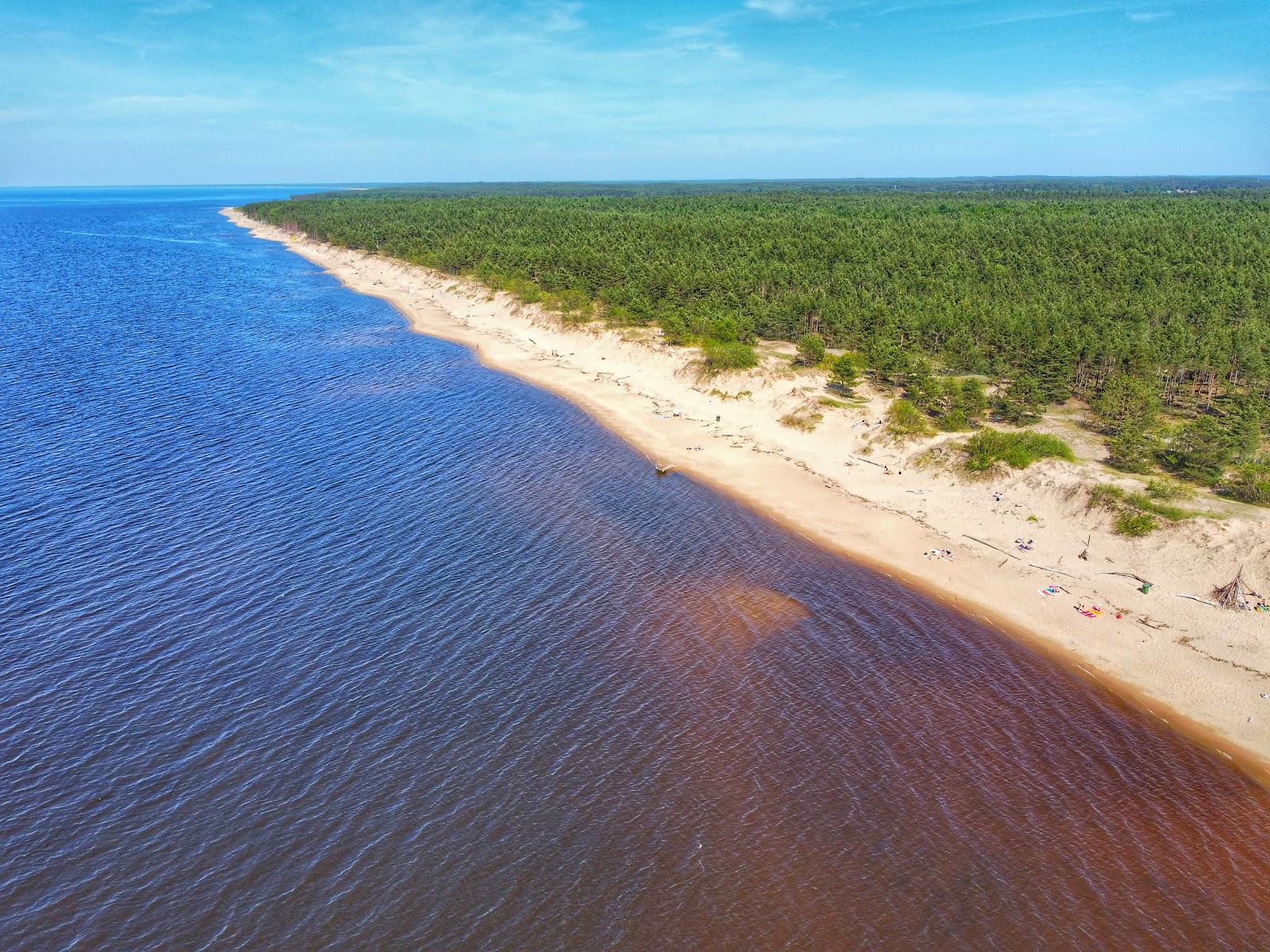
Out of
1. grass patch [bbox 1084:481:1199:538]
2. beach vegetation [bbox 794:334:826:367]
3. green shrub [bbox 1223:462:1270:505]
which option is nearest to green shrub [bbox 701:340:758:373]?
beach vegetation [bbox 794:334:826:367]

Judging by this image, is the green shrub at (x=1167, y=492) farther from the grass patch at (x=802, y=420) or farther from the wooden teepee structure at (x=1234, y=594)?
the grass patch at (x=802, y=420)

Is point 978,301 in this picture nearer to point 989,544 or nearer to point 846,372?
point 846,372

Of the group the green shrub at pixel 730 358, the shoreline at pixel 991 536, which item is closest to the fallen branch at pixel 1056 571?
the shoreline at pixel 991 536

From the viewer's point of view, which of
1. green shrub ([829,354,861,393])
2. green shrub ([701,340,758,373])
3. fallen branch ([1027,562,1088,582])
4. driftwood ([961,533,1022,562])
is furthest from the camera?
green shrub ([701,340,758,373])

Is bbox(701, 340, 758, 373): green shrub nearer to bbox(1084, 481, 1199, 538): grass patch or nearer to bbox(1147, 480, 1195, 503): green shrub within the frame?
bbox(1084, 481, 1199, 538): grass patch

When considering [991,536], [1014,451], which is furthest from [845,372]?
[991,536]

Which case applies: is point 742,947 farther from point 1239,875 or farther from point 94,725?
point 94,725
